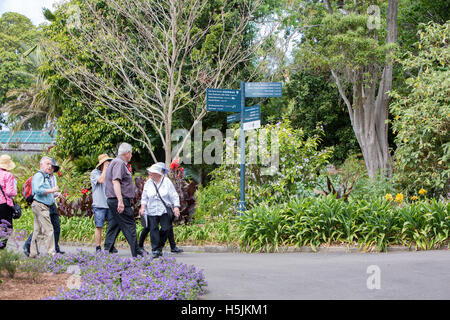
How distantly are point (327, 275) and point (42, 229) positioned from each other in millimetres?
4777

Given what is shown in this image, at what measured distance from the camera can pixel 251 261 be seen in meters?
8.62

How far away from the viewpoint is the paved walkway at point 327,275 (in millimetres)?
5832

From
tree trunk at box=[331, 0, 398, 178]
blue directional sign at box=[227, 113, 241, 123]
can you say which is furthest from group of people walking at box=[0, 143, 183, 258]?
tree trunk at box=[331, 0, 398, 178]

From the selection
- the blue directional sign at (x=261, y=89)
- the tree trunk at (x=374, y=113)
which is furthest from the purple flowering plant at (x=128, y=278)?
the tree trunk at (x=374, y=113)

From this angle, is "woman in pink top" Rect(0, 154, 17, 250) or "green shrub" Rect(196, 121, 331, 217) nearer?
"woman in pink top" Rect(0, 154, 17, 250)

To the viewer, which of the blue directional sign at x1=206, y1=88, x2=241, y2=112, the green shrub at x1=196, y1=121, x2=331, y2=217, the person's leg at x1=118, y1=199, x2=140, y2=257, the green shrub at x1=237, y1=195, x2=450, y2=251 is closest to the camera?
the person's leg at x1=118, y1=199, x2=140, y2=257

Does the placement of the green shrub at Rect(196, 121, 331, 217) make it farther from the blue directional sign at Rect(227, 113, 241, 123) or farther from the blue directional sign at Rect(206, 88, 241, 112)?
the blue directional sign at Rect(206, 88, 241, 112)

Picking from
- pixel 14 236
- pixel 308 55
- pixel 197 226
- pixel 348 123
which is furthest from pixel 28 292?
pixel 348 123

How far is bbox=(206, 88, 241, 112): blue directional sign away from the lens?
11.2 metres

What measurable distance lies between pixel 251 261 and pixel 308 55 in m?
11.5

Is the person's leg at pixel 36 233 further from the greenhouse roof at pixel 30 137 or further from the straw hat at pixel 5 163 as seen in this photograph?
the greenhouse roof at pixel 30 137

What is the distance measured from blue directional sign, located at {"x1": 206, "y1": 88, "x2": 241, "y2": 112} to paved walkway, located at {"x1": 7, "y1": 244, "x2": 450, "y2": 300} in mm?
3416

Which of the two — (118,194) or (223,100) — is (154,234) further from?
(223,100)

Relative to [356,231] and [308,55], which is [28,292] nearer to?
[356,231]
